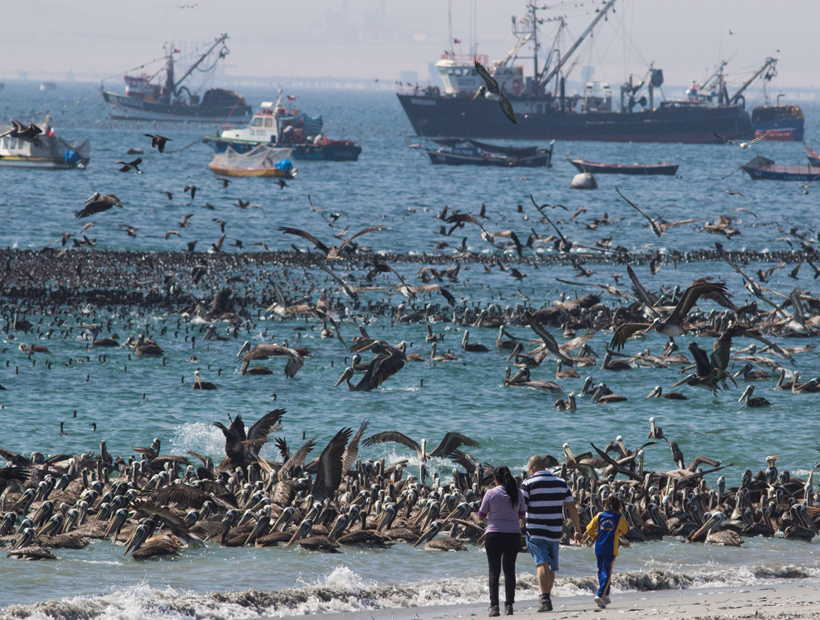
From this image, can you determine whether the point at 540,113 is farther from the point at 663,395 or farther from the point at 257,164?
the point at 663,395

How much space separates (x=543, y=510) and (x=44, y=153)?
3226 inches

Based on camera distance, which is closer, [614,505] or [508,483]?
[508,483]

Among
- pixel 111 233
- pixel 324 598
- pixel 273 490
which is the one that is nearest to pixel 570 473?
pixel 273 490

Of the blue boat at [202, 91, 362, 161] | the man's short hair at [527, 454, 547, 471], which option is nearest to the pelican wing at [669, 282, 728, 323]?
the man's short hair at [527, 454, 547, 471]

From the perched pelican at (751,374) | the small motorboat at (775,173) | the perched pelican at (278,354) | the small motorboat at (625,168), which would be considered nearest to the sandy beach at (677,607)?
the perched pelican at (278,354)

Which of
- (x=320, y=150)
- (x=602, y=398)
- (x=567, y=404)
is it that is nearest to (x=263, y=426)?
(x=567, y=404)

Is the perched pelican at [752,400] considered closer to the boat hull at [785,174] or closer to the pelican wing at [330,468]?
the pelican wing at [330,468]

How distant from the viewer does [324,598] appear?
484 inches

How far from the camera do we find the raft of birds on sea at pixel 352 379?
14281 mm

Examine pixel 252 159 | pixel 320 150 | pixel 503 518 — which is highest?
pixel 320 150

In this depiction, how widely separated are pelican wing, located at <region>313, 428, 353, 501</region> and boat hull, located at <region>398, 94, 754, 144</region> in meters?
142

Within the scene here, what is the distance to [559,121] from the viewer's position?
15588cm

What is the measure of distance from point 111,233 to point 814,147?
6555 inches

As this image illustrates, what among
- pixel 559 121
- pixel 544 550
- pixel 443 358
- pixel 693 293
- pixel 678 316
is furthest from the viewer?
pixel 559 121
